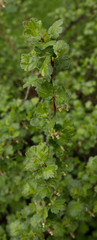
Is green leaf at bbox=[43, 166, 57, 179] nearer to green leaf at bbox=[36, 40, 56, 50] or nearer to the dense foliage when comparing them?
the dense foliage

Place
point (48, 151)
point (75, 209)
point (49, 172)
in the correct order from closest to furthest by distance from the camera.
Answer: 1. point (49, 172)
2. point (48, 151)
3. point (75, 209)

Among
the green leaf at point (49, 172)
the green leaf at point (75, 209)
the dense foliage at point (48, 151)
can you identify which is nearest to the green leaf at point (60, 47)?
the dense foliage at point (48, 151)

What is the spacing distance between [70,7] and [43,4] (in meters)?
0.97

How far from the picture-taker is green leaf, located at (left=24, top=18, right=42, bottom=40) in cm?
90

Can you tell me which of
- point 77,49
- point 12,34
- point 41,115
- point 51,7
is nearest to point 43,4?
point 51,7

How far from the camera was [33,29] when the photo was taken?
904 millimetres

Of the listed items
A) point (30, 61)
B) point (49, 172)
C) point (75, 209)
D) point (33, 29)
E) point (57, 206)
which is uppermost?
point (33, 29)

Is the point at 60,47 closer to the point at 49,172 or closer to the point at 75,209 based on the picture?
the point at 49,172

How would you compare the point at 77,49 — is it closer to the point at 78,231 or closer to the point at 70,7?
the point at 70,7

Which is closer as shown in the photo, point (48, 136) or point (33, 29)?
point (33, 29)

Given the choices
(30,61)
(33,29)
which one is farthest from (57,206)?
(33,29)

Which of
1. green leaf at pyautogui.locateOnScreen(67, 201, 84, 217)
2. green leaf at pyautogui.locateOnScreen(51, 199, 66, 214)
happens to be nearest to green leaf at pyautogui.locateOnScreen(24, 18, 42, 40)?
green leaf at pyautogui.locateOnScreen(51, 199, 66, 214)

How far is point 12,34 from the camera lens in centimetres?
397

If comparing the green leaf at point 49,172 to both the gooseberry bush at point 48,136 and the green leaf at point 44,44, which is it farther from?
the green leaf at point 44,44
